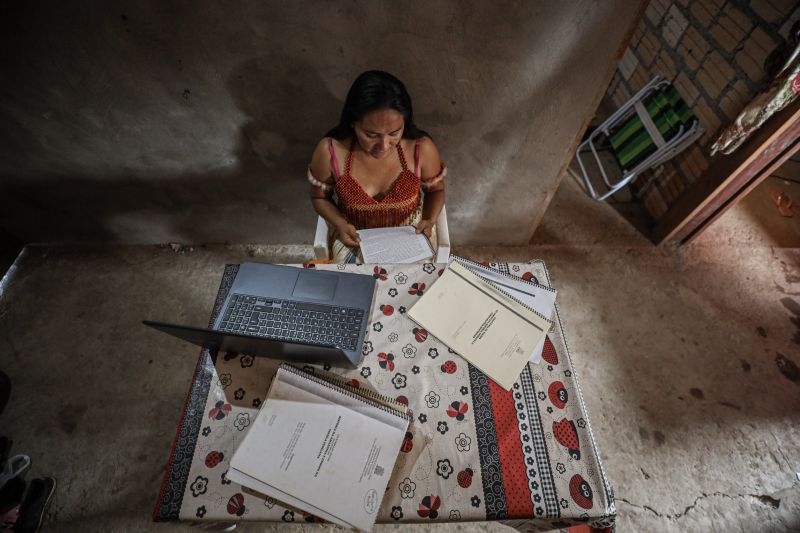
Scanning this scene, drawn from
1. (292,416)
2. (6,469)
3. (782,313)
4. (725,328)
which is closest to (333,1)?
(292,416)

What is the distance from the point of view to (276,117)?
6.07 feet

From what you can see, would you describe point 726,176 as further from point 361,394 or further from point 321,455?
point 321,455

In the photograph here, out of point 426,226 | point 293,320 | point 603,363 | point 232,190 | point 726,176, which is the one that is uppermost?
point 726,176

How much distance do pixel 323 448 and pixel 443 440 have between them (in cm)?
34

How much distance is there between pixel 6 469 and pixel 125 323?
902 millimetres

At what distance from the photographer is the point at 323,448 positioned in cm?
96

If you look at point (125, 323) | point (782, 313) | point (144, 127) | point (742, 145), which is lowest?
point (125, 323)

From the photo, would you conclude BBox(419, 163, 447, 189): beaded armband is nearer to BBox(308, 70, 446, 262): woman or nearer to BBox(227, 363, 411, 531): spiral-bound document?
BBox(308, 70, 446, 262): woman

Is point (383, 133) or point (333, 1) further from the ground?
point (333, 1)

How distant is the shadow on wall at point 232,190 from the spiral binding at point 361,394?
133 cm

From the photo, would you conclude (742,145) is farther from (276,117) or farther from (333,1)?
(276,117)

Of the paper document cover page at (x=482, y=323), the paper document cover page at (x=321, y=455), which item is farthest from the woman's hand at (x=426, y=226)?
the paper document cover page at (x=321, y=455)

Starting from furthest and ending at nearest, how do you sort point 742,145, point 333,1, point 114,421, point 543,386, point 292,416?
point 742,145 < point 114,421 < point 333,1 < point 543,386 < point 292,416

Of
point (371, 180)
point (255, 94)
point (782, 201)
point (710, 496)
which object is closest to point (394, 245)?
point (371, 180)
